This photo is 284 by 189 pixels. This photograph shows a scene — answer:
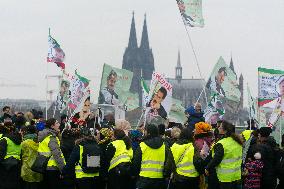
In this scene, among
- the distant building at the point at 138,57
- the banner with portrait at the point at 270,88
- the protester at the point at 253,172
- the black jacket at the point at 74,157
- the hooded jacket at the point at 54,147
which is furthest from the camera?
the distant building at the point at 138,57

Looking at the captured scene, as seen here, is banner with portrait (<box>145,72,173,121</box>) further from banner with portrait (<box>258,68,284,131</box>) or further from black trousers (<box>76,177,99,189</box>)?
black trousers (<box>76,177,99,189</box>)

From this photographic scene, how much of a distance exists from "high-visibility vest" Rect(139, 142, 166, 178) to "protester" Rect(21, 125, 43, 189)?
2.23 meters

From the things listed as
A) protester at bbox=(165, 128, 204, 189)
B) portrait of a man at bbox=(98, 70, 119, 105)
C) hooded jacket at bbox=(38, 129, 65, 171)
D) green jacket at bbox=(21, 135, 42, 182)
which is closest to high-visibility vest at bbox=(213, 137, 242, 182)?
protester at bbox=(165, 128, 204, 189)

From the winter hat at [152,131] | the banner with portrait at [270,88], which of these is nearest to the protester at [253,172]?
the winter hat at [152,131]

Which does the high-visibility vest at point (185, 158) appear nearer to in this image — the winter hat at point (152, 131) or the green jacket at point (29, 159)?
the winter hat at point (152, 131)

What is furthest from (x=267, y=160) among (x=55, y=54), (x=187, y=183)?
(x=55, y=54)

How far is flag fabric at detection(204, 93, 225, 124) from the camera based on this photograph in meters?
17.8

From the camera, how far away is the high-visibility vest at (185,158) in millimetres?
9359

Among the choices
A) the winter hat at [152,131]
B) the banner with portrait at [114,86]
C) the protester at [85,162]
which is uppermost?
the banner with portrait at [114,86]

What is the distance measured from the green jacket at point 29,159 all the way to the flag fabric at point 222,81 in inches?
370

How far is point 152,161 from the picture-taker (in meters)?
9.70

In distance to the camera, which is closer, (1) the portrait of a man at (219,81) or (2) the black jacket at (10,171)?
(2) the black jacket at (10,171)

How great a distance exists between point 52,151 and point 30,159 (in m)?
0.69

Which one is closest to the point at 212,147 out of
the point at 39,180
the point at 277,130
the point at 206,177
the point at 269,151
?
the point at 206,177
